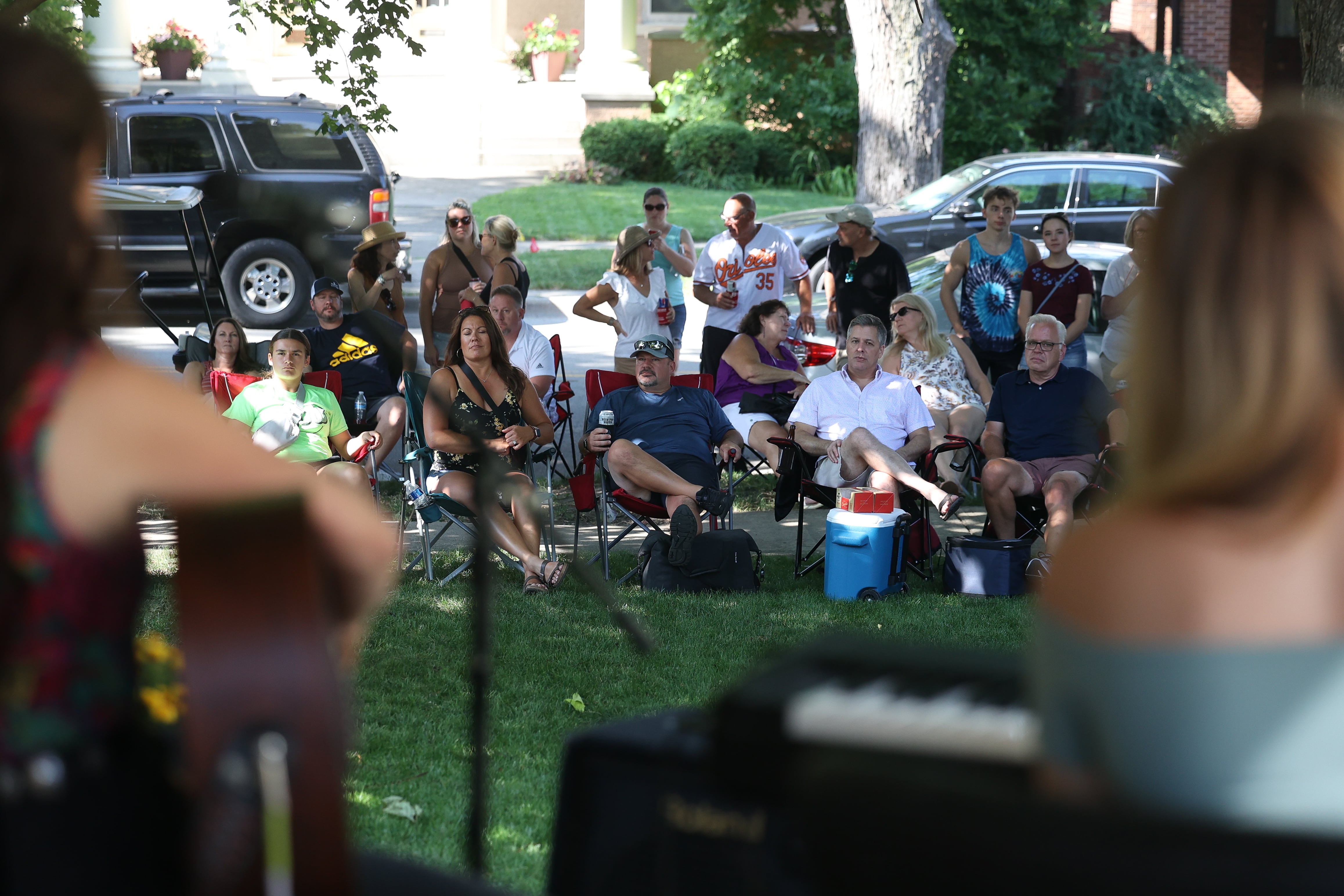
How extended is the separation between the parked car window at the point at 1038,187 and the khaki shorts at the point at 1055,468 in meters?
6.13

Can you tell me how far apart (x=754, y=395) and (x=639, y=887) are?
5842 millimetres

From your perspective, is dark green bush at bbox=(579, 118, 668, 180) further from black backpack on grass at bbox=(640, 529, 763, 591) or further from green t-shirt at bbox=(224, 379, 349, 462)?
black backpack on grass at bbox=(640, 529, 763, 591)

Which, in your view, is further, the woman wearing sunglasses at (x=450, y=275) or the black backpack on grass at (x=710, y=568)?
the woman wearing sunglasses at (x=450, y=275)

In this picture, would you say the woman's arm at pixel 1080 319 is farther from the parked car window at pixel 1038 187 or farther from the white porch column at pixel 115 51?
the white porch column at pixel 115 51

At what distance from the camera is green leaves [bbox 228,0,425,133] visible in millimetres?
6117

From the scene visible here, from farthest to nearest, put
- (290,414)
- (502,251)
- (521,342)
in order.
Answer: (502,251) → (521,342) → (290,414)

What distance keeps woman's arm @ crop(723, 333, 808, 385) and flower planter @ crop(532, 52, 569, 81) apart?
19587mm

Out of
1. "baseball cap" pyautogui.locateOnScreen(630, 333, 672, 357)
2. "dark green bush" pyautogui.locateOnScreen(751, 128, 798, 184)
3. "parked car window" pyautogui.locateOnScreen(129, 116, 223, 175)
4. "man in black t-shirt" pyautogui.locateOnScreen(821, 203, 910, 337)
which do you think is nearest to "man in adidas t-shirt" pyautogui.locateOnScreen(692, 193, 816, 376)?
"man in black t-shirt" pyautogui.locateOnScreen(821, 203, 910, 337)

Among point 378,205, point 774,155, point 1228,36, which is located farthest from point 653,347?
point 1228,36

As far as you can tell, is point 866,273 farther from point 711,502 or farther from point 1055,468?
point 711,502

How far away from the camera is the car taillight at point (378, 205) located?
40.7 feet

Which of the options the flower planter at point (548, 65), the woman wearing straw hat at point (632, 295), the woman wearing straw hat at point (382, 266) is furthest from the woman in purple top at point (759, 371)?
the flower planter at point (548, 65)

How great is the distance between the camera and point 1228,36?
24297 millimetres

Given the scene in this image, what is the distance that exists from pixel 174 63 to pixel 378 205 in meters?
14.1
